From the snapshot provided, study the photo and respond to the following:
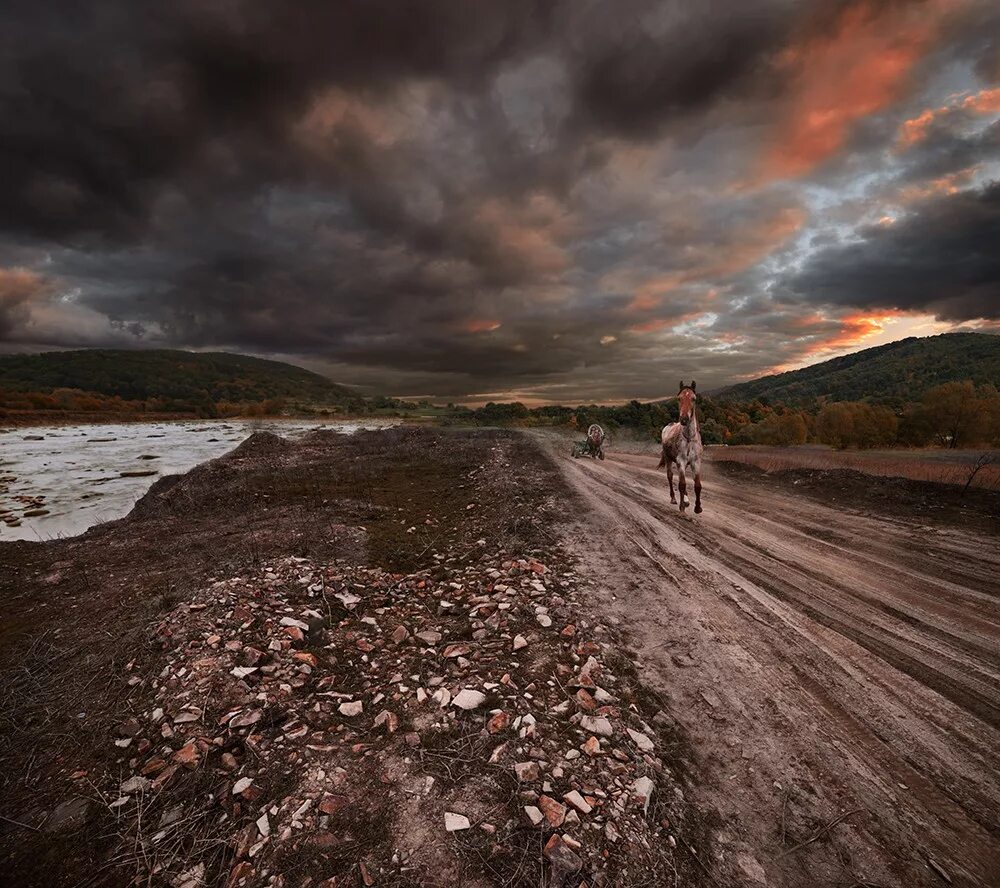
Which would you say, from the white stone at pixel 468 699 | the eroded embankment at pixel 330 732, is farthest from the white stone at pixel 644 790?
the white stone at pixel 468 699

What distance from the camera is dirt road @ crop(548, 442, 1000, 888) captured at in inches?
139

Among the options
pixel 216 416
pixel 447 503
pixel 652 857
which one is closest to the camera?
pixel 652 857

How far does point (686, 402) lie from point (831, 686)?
912 cm

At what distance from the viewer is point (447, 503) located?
1562cm

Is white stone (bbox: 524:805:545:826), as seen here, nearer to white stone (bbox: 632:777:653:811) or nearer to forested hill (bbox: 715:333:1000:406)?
white stone (bbox: 632:777:653:811)

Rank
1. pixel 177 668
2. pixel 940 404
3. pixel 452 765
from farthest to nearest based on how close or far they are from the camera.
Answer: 1. pixel 940 404
2. pixel 177 668
3. pixel 452 765

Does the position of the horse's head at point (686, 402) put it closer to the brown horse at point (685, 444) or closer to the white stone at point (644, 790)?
the brown horse at point (685, 444)

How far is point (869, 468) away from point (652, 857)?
2321cm

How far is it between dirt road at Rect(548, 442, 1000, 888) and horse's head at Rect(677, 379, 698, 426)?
4.03 metres

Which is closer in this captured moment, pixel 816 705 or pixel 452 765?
pixel 452 765

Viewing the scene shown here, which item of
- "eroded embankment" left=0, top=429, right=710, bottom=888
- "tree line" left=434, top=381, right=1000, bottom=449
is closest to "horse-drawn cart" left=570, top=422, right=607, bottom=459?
"tree line" left=434, top=381, right=1000, bottom=449

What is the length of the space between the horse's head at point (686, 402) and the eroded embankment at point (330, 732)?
691 centimetres

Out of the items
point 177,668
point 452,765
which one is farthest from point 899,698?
point 177,668

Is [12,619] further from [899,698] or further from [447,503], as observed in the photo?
[899,698]
